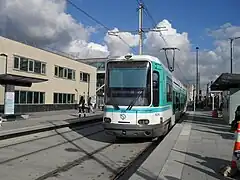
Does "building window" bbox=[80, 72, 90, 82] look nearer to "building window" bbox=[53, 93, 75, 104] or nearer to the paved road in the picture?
"building window" bbox=[53, 93, 75, 104]

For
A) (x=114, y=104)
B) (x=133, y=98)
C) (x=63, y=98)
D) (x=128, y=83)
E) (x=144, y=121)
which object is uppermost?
(x=128, y=83)

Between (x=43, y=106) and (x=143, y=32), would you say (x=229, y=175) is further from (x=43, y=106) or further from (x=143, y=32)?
(x=43, y=106)

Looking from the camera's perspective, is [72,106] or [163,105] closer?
[163,105]

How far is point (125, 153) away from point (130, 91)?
7.74 ft

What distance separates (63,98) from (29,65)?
9.96 metres

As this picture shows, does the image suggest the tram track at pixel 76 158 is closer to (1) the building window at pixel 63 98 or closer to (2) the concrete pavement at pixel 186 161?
(2) the concrete pavement at pixel 186 161

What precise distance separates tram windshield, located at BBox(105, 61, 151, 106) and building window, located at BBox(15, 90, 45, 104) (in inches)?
867

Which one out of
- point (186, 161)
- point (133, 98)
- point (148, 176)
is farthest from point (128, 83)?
point (148, 176)

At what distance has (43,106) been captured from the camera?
3750 centimetres

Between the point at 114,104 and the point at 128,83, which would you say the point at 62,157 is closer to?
the point at 114,104

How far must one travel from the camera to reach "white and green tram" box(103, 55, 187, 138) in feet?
39.6

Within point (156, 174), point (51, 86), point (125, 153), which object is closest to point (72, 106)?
point (51, 86)

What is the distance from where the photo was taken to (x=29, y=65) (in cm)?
3447

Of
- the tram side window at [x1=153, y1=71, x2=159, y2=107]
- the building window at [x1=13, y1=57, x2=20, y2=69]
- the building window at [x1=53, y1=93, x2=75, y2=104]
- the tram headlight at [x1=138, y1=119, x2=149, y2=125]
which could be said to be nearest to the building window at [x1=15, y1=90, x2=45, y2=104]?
the building window at [x1=13, y1=57, x2=20, y2=69]
